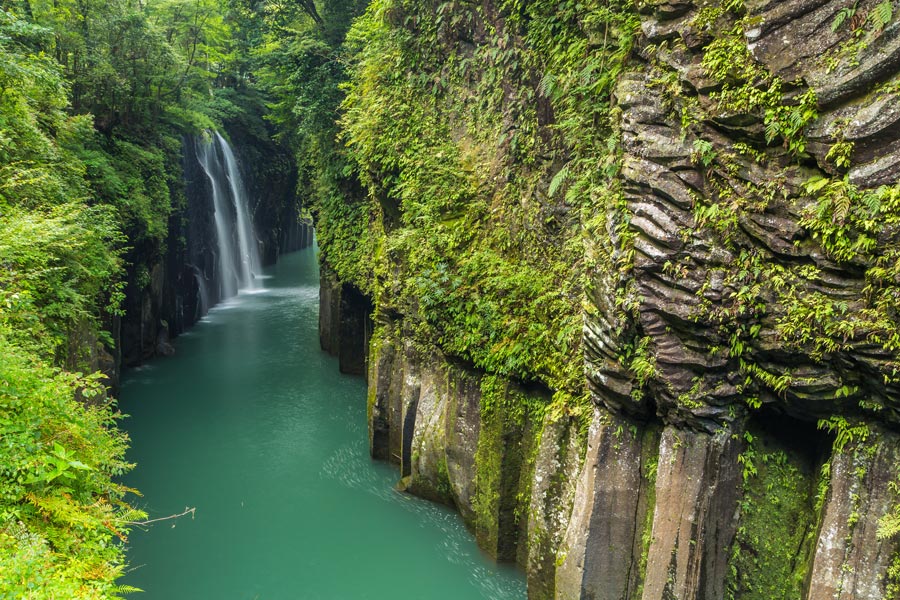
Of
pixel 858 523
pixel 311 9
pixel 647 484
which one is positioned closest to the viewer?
pixel 858 523

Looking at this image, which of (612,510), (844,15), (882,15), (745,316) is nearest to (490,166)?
(745,316)

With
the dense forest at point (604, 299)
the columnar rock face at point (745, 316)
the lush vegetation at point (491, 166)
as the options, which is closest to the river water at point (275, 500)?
the dense forest at point (604, 299)

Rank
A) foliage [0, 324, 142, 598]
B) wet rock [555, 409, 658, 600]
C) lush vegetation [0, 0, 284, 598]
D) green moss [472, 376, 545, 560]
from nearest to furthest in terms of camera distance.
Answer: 1. foliage [0, 324, 142, 598]
2. lush vegetation [0, 0, 284, 598]
3. wet rock [555, 409, 658, 600]
4. green moss [472, 376, 545, 560]

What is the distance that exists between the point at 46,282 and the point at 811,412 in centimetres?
1037

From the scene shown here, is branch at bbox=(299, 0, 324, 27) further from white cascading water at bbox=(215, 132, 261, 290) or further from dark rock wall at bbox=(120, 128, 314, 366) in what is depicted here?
white cascading water at bbox=(215, 132, 261, 290)

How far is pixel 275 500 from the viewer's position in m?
12.9

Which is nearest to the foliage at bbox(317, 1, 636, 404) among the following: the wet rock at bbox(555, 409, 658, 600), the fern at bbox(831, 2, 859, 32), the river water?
the wet rock at bbox(555, 409, 658, 600)

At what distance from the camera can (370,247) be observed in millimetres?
16812

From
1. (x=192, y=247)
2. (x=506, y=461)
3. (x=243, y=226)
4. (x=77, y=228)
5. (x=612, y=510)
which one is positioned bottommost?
(x=506, y=461)

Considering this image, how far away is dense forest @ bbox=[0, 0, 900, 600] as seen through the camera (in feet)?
17.5

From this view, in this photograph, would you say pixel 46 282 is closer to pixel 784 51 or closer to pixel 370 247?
pixel 370 247

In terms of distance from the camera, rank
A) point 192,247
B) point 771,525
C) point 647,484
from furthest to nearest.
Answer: point 192,247, point 647,484, point 771,525

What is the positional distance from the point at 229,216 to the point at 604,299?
26.2 m

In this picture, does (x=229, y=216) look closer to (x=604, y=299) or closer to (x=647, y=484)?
(x=604, y=299)
